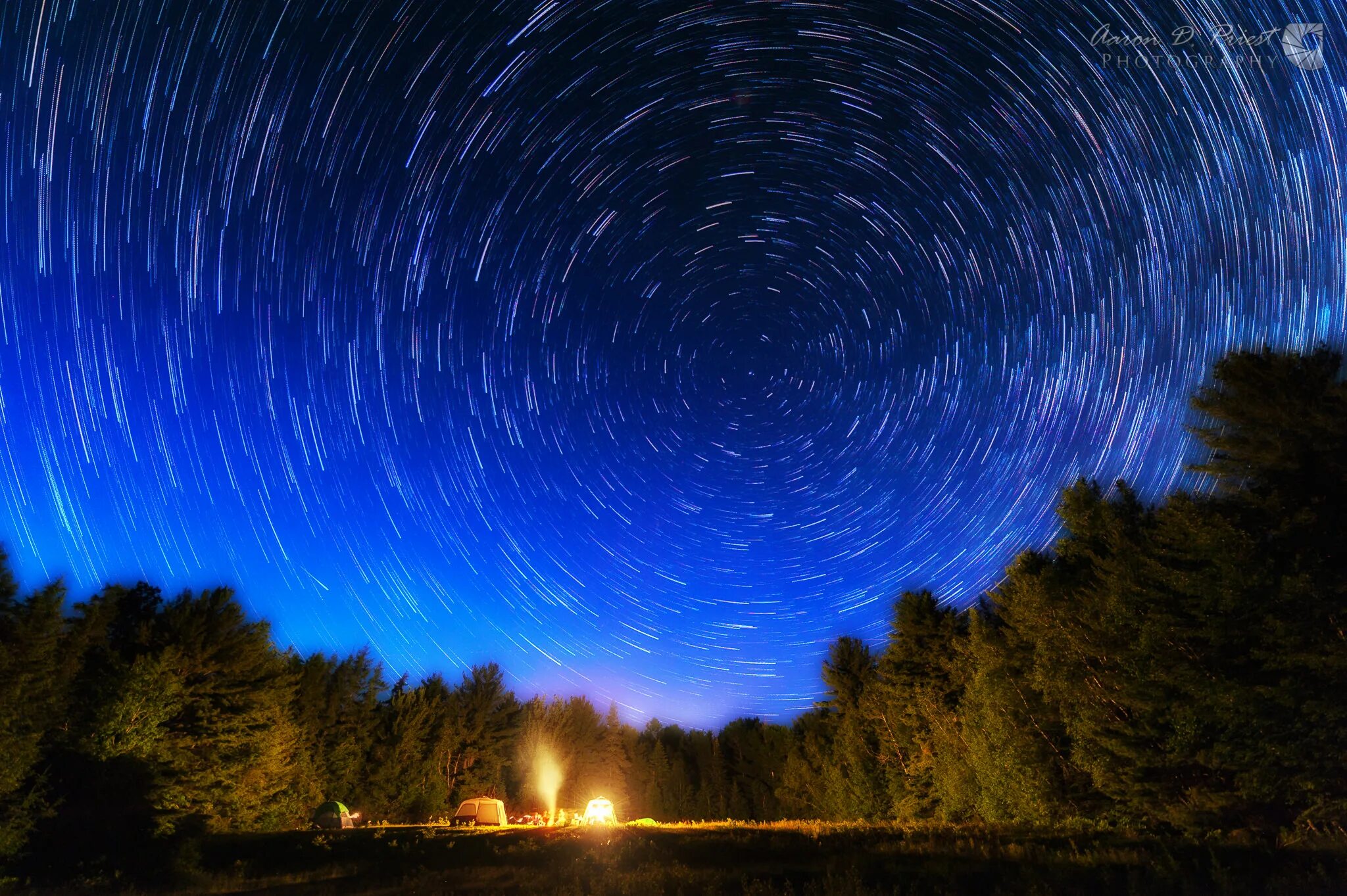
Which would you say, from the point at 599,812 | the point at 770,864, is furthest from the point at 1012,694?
the point at 599,812

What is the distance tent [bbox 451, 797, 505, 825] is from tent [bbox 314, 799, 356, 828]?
25.9 ft

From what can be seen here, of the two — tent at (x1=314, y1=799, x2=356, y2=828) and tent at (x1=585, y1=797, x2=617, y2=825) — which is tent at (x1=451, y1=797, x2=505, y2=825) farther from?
tent at (x1=585, y1=797, x2=617, y2=825)

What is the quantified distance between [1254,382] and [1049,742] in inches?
778

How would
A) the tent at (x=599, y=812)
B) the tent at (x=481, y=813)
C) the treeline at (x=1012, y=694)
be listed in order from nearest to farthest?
the treeline at (x=1012, y=694) < the tent at (x=599, y=812) < the tent at (x=481, y=813)

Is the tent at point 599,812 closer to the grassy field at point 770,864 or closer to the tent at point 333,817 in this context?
the grassy field at point 770,864

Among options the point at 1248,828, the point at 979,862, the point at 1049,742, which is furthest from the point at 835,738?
the point at 979,862

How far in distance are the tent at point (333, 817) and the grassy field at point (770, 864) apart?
2540 centimetres

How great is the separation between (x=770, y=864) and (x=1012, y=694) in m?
20.7

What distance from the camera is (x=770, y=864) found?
19.3 m

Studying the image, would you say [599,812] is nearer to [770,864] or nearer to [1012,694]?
[1012,694]

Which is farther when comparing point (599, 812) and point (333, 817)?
point (333, 817)

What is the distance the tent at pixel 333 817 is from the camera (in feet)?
182

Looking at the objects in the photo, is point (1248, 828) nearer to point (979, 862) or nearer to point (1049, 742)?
point (979, 862)

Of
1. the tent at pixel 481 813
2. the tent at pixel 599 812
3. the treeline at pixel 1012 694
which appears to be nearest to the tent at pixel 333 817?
the treeline at pixel 1012 694
